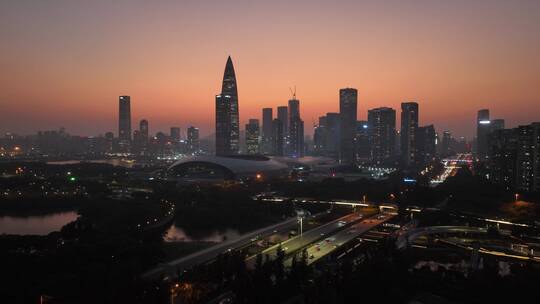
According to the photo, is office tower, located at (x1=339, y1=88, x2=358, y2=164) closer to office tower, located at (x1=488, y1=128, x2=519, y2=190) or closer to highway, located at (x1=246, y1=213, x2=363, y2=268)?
office tower, located at (x1=488, y1=128, x2=519, y2=190)

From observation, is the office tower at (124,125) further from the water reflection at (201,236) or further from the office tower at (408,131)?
the water reflection at (201,236)

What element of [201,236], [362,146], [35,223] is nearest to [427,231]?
[201,236]

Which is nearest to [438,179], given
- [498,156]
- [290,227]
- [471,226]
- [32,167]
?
[498,156]

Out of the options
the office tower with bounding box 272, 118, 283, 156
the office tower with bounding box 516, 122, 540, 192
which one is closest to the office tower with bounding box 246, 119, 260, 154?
the office tower with bounding box 272, 118, 283, 156

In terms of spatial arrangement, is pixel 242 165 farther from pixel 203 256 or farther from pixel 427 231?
pixel 203 256

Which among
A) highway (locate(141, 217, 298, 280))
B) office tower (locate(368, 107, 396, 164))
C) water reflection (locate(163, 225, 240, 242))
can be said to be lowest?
water reflection (locate(163, 225, 240, 242))

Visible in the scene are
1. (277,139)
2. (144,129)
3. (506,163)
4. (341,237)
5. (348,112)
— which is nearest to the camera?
(341,237)

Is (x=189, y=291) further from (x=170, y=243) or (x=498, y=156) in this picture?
(x=498, y=156)
